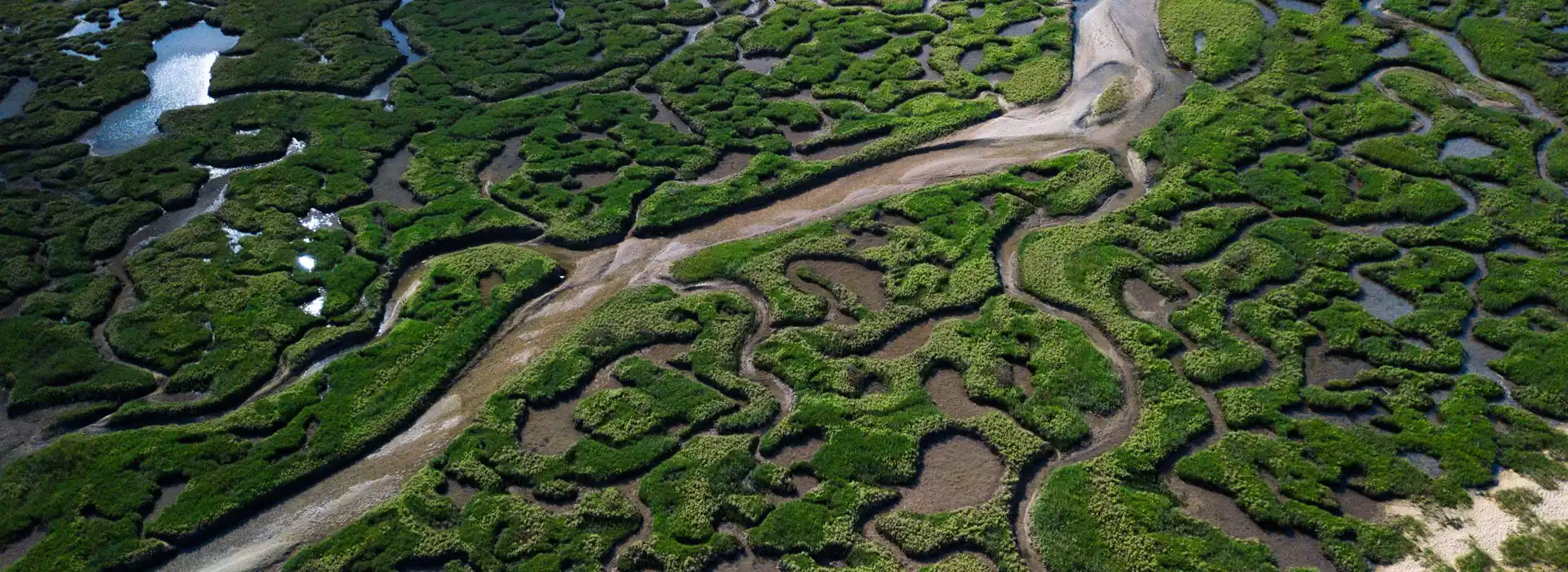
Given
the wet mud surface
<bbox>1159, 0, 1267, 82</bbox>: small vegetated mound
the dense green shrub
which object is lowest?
the dense green shrub

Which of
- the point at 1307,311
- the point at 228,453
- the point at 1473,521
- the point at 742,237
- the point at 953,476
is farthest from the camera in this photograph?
the point at 742,237

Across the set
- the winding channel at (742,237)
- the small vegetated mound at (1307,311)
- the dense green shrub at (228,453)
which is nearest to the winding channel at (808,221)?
the winding channel at (742,237)

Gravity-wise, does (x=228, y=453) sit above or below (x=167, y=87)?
below

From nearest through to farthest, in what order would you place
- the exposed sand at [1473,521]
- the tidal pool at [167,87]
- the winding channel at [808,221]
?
the exposed sand at [1473,521], the winding channel at [808,221], the tidal pool at [167,87]

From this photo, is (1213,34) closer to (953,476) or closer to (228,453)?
(953,476)

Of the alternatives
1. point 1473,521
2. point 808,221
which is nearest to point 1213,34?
point 808,221

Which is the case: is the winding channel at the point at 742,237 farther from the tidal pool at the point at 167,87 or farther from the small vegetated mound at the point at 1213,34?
the tidal pool at the point at 167,87

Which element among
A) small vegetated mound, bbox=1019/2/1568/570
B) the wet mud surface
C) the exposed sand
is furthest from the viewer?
the wet mud surface

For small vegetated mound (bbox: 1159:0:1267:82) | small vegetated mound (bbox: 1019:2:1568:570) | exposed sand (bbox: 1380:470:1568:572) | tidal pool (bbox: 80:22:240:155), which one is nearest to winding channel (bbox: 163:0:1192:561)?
small vegetated mound (bbox: 1159:0:1267:82)

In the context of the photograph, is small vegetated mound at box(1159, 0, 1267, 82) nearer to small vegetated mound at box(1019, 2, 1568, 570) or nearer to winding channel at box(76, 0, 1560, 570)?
winding channel at box(76, 0, 1560, 570)
